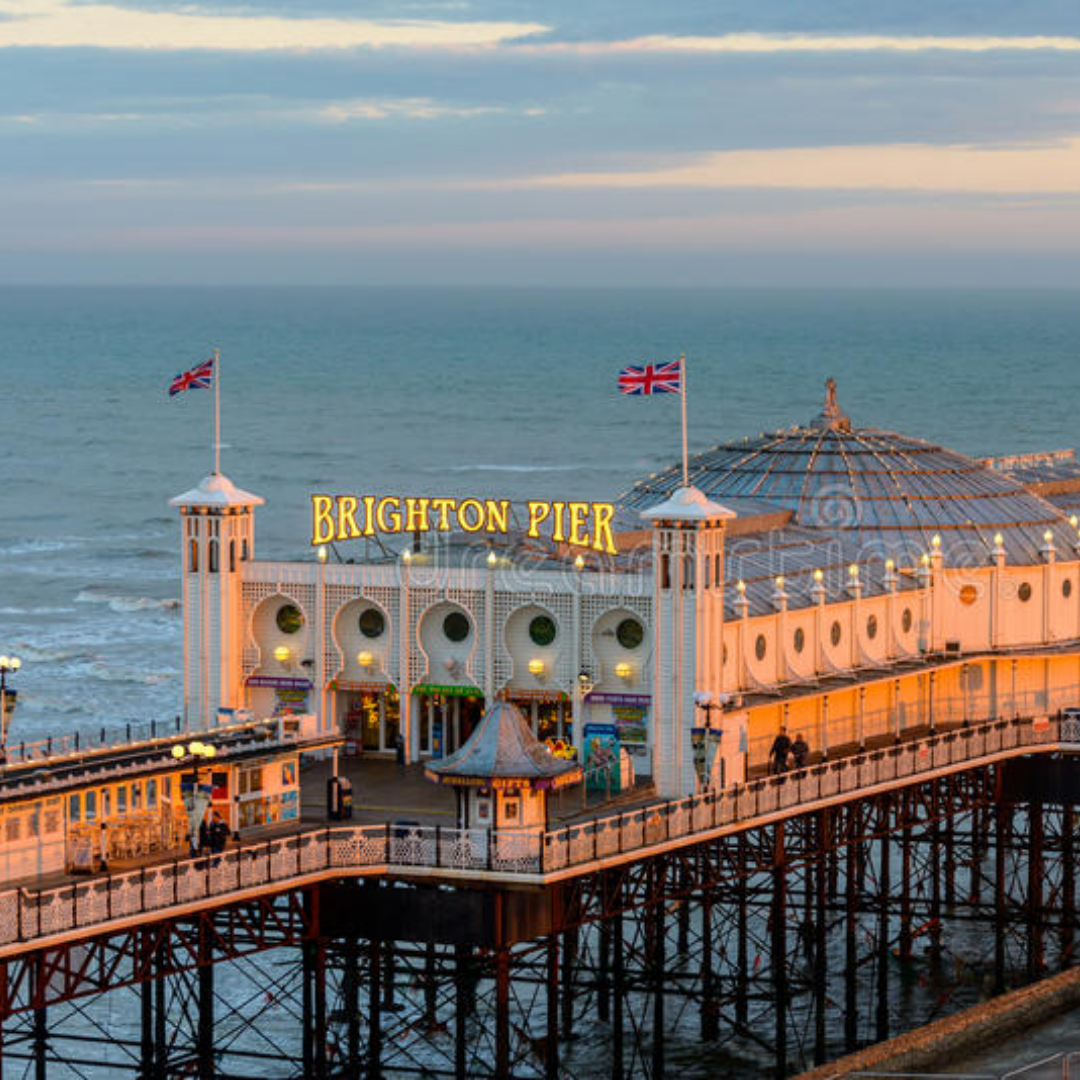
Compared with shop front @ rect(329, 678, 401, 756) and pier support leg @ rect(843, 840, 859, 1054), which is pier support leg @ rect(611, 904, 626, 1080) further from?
shop front @ rect(329, 678, 401, 756)

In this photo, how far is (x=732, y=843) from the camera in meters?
79.4

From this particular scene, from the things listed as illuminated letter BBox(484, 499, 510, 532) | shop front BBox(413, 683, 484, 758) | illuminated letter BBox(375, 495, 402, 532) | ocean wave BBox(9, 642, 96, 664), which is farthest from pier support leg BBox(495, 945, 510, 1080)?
ocean wave BBox(9, 642, 96, 664)

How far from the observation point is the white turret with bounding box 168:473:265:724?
78.6m

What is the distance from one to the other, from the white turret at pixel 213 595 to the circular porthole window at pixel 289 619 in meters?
1.01

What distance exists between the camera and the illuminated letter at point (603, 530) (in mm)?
77625

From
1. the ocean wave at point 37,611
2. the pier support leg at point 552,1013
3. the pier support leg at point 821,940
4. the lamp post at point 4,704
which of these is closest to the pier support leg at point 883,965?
the pier support leg at point 821,940

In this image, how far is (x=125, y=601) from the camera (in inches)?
6511

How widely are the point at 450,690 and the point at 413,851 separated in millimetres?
12583

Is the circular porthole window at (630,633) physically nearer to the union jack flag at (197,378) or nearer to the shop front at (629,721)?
the shop front at (629,721)

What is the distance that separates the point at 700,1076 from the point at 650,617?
38.9ft

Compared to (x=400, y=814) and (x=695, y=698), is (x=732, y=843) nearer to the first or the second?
(x=695, y=698)

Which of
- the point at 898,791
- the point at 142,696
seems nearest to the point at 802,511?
the point at 898,791

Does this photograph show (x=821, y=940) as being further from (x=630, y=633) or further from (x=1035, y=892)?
(x=1035, y=892)

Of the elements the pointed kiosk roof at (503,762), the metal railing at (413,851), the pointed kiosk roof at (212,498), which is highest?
the pointed kiosk roof at (212,498)
